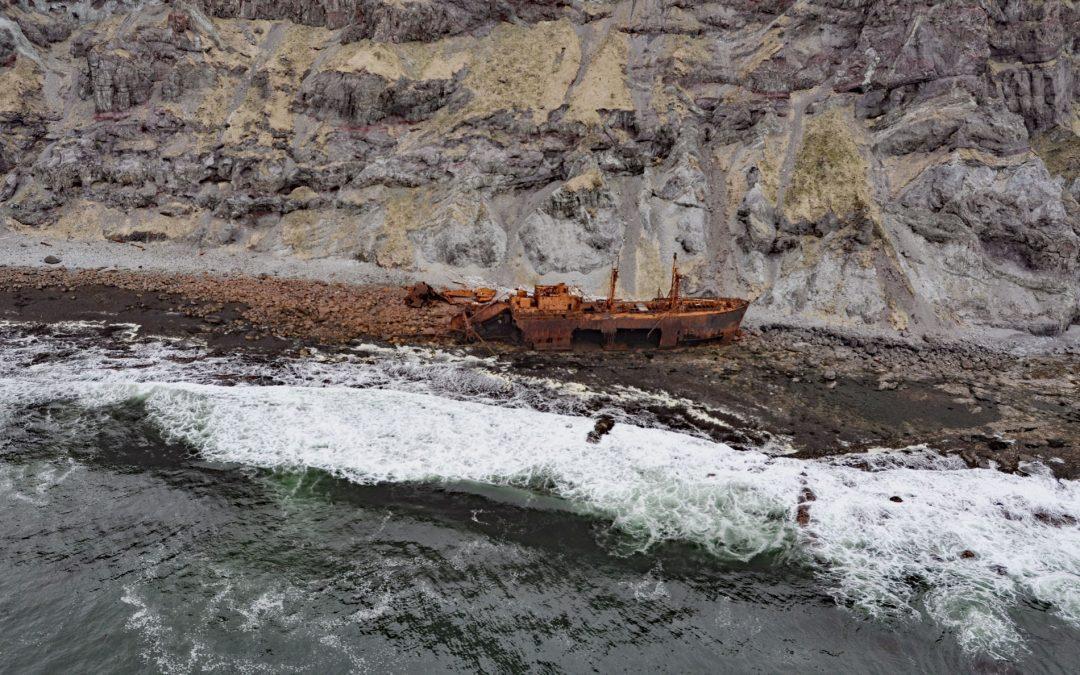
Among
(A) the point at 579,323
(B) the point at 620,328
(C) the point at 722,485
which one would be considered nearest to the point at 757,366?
(B) the point at 620,328

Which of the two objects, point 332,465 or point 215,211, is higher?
point 215,211

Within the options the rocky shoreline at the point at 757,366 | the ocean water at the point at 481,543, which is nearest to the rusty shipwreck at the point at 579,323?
the rocky shoreline at the point at 757,366

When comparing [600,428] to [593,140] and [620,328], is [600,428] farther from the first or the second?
[593,140]

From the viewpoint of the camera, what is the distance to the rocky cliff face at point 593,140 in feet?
122

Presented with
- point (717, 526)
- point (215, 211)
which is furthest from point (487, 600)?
point (215, 211)

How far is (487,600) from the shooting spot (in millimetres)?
12203

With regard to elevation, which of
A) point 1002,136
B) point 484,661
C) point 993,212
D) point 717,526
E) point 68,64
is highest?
point 68,64

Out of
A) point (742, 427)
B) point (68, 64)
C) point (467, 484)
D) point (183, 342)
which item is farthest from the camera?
point (68, 64)

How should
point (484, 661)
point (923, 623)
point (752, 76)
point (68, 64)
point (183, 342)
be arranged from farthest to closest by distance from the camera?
1. point (68, 64)
2. point (752, 76)
3. point (183, 342)
4. point (923, 623)
5. point (484, 661)

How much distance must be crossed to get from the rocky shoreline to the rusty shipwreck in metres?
0.86

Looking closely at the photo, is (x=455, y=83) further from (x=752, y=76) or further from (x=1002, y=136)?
(x=1002, y=136)

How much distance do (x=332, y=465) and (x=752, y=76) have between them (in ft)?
166

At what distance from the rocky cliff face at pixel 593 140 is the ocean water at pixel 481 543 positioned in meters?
21.6

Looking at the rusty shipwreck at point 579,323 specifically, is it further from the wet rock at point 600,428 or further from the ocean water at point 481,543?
the wet rock at point 600,428
